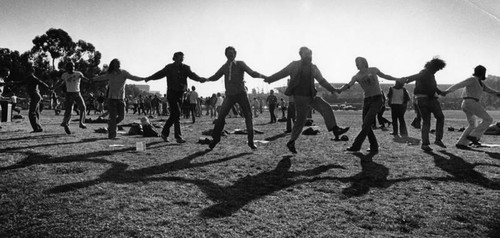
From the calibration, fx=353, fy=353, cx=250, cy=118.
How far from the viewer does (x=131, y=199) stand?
3.64m

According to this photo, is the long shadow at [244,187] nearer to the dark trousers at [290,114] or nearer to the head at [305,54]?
the head at [305,54]

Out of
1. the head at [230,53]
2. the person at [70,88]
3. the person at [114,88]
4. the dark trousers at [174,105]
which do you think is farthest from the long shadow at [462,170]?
the person at [70,88]

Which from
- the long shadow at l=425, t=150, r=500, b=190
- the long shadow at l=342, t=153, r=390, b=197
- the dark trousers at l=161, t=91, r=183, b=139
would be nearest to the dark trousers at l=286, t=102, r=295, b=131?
the dark trousers at l=161, t=91, r=183, b=139

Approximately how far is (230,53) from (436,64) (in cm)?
449

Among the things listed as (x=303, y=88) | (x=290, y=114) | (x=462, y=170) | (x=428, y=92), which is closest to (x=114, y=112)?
(x=303, y=88)

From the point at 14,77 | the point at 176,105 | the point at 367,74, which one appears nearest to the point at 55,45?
the point at 14,77

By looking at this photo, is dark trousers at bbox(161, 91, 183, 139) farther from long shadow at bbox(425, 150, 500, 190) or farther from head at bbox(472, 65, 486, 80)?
head at bbox(472, 65, 486, 80)

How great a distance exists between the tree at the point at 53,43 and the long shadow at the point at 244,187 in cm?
5411

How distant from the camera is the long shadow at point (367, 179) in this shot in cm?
419

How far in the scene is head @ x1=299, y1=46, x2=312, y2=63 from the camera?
6609 millimetres

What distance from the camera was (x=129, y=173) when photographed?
4.93m

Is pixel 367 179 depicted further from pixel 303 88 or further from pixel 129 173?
pixel 129 173

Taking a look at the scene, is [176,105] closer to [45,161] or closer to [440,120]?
[45,161]

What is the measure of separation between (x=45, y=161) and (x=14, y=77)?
9.08 m
